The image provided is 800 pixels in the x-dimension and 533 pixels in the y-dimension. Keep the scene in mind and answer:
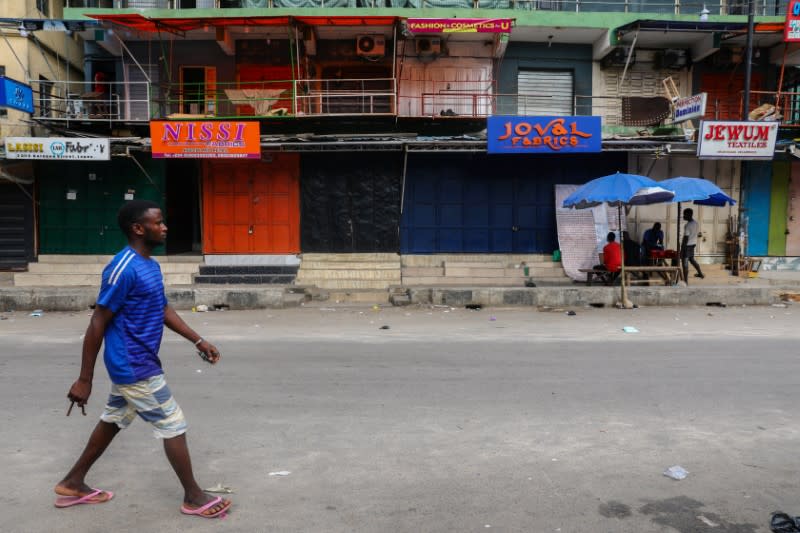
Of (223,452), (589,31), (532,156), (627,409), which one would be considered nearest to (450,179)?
(532,156)

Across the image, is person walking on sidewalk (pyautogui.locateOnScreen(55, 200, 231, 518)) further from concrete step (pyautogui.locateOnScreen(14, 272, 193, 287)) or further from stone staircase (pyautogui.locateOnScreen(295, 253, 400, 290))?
concrete step (pyautogui.locateOnScreen(14, 272, 193, 287))

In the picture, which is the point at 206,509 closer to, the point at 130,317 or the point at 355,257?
the point at 130,317

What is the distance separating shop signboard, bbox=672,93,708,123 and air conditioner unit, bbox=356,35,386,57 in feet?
26.0

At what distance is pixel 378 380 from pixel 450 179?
11323 mm

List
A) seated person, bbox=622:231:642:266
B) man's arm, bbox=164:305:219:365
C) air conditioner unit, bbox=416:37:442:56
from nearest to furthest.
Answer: man's arm, bbox=164:305:219:365
seated person, bbox=622:231:642:266
air conditioner unit, bbox=416:37:442:56

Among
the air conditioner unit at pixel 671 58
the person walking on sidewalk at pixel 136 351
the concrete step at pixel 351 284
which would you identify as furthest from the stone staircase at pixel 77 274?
the air conditioner unit at pixel 671 58

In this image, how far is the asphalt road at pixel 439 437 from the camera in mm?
3500

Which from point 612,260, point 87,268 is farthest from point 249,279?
point 612,260

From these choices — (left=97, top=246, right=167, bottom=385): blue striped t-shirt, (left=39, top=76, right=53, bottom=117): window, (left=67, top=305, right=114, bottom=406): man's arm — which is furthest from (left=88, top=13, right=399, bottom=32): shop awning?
(left=67, top=305, right=114, bottom=406): man's arm

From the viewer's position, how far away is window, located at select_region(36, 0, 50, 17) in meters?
17.7

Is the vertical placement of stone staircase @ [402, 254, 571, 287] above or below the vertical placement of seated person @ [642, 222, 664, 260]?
below

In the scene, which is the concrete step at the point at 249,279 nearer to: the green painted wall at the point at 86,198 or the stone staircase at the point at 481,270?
the green painted wall at the point at 86,198

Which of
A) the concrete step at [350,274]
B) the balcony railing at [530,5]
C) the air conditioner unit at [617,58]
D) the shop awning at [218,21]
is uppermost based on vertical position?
the balcony railing at [530,5]

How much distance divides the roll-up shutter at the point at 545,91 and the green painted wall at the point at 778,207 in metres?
6.25
